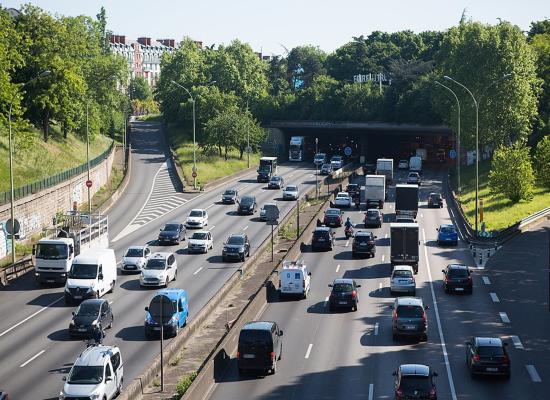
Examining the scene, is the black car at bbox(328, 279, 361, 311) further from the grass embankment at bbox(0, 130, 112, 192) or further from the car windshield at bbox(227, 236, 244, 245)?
the grass embankment at bbox(0, 130, 112, 192)

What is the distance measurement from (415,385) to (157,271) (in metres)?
24.4

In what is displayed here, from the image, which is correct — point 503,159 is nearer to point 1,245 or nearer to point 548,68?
point 548,68

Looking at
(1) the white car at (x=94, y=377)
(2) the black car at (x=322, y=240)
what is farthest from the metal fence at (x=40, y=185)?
(1) the white car at (x=94, y=377)

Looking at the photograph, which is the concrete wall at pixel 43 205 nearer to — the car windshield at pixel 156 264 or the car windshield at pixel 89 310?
the car windshield at pixel 156 264

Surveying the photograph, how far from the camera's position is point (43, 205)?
67625 millimetres

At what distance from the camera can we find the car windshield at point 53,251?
49.7m

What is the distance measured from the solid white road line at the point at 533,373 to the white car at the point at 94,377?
1507 cm

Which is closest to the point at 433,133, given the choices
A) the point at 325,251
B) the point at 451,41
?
the point at 451,41

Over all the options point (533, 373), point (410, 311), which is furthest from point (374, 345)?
point (533, 373)

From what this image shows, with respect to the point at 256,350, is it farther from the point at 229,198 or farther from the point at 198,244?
the point at 229,198

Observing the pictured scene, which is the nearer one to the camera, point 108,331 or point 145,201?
point 108,331

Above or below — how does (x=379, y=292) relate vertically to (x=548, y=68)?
below

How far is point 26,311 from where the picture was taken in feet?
148

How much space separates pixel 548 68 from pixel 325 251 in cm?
6478
